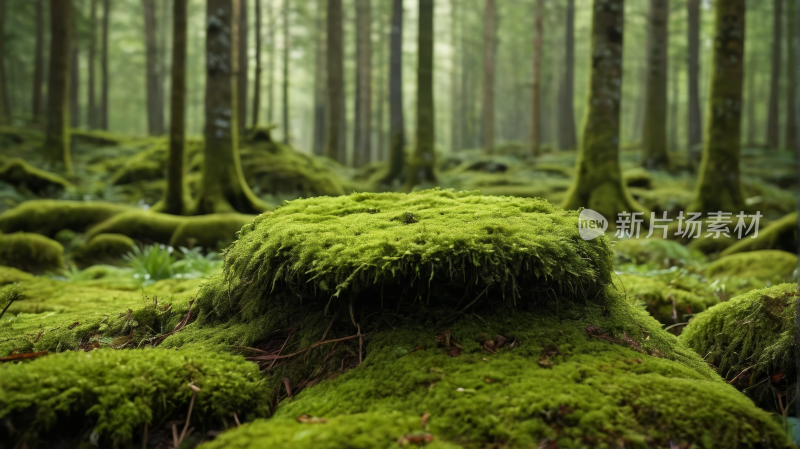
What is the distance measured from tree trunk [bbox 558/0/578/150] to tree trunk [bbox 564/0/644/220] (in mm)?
14904

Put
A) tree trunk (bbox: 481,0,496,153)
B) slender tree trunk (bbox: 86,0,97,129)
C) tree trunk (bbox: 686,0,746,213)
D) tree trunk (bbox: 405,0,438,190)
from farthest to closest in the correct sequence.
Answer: tree trunk (bbox: 481,0,496,153) → slender tree trunk (bbox: 86,0,97,129) → tree trunk (bbox: 405,0,438,190) → tree trunk (bbox: 686,0,746,213)

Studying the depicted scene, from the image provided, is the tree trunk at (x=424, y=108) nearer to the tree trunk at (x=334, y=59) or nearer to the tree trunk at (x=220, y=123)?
the tree trunk at (x=220, y=123)

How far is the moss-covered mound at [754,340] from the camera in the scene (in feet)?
8.16

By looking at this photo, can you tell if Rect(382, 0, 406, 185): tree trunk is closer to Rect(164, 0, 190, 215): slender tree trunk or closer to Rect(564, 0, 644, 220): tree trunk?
Rect(164, 0, 190, 215): slender tree trunk

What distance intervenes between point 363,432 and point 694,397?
1279 millimetres

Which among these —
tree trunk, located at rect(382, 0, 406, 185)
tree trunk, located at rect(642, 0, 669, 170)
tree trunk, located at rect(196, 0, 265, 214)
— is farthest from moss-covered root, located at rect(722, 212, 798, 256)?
tree trunk, located at rect(382, 0, 406, 185)

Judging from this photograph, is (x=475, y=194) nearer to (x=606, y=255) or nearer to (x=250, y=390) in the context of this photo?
(x=606, y=255)

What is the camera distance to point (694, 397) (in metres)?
1.87

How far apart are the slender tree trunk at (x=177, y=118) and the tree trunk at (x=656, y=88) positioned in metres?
13.6

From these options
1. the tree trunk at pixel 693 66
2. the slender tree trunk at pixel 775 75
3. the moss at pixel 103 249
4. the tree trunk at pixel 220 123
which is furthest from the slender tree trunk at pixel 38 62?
the slender tree trunk at pixel 775 75

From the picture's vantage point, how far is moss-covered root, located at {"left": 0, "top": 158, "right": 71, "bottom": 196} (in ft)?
36.9

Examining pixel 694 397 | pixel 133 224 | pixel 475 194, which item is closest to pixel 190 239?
pixel 133 224

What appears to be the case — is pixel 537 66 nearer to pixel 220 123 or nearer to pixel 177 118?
pixel 220 123

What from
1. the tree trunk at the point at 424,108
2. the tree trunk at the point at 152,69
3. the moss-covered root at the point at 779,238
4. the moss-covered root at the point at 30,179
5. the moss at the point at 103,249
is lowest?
the moss at the point at 103,249
